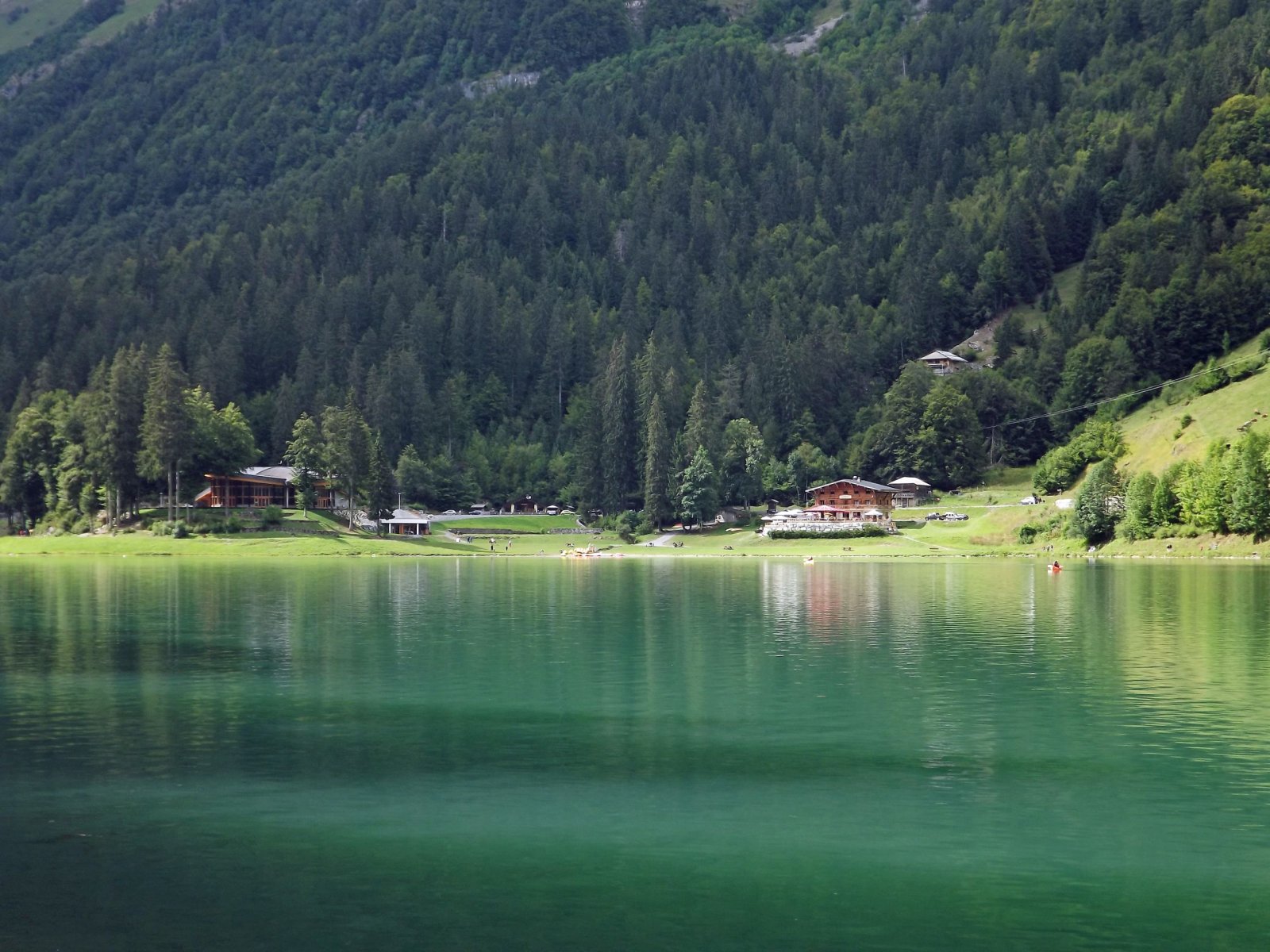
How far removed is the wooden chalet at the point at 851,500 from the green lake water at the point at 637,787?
360 ft

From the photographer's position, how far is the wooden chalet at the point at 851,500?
17988cm

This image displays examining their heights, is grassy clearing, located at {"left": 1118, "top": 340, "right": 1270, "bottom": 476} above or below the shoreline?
above

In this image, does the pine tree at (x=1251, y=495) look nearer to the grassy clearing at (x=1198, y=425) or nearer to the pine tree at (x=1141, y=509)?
the pine tree at (x=1141, y=509)

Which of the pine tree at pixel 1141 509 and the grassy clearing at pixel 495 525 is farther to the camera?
the grassy clearing at pixel 495 525

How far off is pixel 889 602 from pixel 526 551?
79.9 meters

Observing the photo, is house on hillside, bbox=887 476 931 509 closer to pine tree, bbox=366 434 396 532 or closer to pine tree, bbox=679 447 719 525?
pine tree, bbox=679 447 719 525

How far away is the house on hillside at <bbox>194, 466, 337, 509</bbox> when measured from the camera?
573 feet

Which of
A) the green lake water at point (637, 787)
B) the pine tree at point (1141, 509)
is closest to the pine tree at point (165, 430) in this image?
the green lake water at point (637, 787)

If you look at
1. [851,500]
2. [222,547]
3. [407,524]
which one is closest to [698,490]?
[851,500]

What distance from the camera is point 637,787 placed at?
34562 millimetres

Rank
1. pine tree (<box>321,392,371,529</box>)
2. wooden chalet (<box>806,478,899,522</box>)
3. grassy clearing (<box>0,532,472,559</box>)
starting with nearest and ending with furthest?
1. grassy clearing (<box>0,532,472,559</box>)
2. pine tree (<box>321,392,371,529</box>)
3. wooden chalet (<box>806,478,899,522</box>)

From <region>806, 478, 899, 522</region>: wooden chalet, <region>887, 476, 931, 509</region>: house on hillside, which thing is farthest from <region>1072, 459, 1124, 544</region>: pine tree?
<region>887, 476, 931, 509</region>: house on hillside

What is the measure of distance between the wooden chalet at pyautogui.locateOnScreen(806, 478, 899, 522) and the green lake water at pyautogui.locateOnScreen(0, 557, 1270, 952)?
109704mm

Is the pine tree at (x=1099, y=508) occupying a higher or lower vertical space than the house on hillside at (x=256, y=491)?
lower
